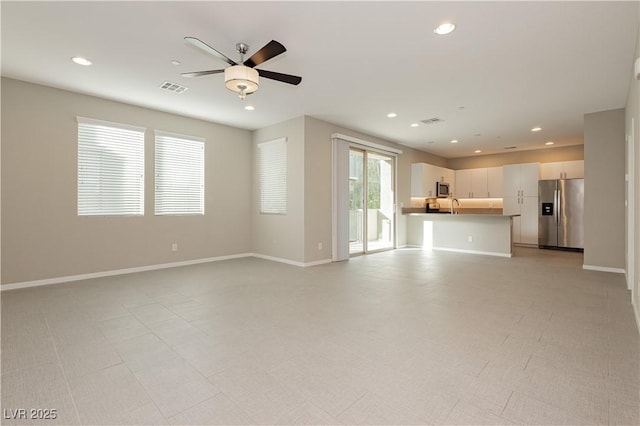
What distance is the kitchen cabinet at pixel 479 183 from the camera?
30.8 ft

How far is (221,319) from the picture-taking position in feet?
10.1

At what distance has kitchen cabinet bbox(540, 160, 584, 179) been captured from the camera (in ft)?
26.3

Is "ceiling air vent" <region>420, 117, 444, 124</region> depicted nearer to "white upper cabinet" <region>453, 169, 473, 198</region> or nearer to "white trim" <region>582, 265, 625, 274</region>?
"white trim" <region>582, 265, 625, 274</region>

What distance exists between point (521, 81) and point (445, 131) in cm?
281

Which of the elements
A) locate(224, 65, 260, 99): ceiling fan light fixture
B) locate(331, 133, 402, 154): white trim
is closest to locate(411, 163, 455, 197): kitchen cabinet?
locate(331, 133, 402, 154): white trim

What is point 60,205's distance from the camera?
4.55m

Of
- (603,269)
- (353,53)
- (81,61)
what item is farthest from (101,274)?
(603,269)

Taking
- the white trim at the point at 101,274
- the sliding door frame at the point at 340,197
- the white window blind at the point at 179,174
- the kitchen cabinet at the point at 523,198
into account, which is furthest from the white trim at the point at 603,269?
the white window blind at the point at 179,174

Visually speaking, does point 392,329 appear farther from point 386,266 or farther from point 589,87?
point 589,87

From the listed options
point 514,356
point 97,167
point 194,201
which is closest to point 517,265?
point 514,356

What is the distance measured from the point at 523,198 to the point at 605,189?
11.4 ft

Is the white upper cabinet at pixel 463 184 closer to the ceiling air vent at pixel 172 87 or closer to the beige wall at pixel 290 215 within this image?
the beige wall at pixel 290 215

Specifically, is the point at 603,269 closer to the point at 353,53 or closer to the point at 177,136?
the point at 353,53

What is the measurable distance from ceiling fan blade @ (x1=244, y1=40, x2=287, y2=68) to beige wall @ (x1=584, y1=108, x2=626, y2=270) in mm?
5804
